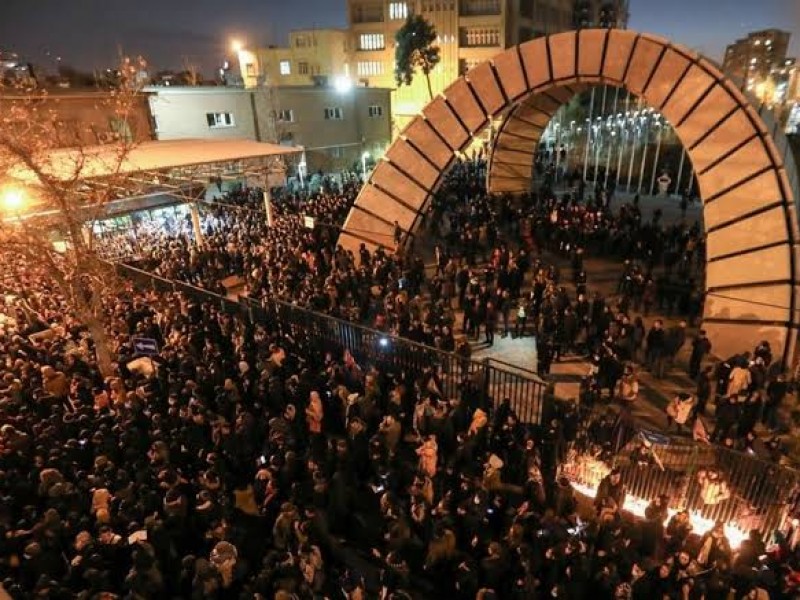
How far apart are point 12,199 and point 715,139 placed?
50.5 feet

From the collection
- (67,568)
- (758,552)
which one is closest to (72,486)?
(67,568)

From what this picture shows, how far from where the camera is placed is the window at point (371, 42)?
165 feet

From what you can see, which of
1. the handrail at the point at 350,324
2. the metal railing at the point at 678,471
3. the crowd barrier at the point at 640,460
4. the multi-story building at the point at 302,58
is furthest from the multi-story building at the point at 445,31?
the metal railing at the point at 678,471

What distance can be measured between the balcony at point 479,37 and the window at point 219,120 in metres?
25.4

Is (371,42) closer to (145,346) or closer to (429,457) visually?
(145,346)

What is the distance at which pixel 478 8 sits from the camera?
148 ft

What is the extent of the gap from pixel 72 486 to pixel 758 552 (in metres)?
7.82

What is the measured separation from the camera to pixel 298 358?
962cm

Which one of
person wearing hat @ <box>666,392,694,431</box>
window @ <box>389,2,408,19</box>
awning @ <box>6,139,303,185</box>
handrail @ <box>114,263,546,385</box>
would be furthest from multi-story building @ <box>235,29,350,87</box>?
person wearing hat @ <box>666,392,694,431</box>

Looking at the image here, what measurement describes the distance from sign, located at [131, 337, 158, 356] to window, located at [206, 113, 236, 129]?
2264 cm

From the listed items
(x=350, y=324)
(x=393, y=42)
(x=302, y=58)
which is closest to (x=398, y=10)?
(x=393, y=42)

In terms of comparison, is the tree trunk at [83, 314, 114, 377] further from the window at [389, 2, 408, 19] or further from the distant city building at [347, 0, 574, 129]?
the window at [389, 2, 408, 19]

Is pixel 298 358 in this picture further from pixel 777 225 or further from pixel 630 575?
pixel 777 225

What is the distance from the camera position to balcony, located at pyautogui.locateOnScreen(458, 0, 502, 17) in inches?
1745
